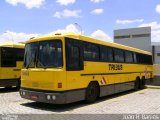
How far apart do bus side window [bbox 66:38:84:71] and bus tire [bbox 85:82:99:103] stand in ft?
4.05

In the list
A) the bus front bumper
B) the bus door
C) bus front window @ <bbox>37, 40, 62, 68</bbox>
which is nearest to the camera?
the bus front bumper

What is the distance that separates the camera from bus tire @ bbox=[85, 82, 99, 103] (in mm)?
13219

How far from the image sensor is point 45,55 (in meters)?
11.9

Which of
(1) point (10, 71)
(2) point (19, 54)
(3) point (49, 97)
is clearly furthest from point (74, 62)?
(2) point (19, 54)

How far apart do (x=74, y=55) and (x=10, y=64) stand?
7.24m

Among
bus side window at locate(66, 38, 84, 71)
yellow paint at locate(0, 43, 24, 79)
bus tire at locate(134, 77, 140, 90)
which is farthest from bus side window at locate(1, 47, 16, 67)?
bus tire at locate(134, 77, 140, 90)

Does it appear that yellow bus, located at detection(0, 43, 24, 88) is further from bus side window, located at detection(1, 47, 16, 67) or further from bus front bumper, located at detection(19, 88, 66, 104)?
bus front bumper, located at detection(19, 88, 66, 104)

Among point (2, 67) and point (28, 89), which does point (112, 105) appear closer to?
point (28, 89)

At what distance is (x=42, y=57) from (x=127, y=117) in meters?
4.11

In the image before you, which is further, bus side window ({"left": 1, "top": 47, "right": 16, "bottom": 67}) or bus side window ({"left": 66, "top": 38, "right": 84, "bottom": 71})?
bus side window ({"left": 1, "top": 47, "right": 16, "bottom": 67})

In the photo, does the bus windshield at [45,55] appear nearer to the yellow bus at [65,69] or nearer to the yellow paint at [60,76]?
the yellow bus at [65,69]

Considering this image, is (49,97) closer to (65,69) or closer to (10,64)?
(65,69)

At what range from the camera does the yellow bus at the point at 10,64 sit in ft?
58.2

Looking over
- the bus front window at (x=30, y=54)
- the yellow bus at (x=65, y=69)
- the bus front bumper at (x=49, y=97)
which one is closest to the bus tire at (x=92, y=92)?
the yellow bus at (x=65, y=69)
